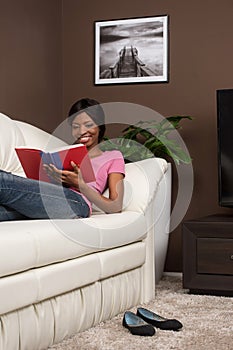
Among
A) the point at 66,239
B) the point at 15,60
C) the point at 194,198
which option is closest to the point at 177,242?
the point at 194,198

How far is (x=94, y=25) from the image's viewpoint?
4.67 metres

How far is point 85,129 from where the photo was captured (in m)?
3.33

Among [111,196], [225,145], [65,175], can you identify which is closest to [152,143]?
[225,145]

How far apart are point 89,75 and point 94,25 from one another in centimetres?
35

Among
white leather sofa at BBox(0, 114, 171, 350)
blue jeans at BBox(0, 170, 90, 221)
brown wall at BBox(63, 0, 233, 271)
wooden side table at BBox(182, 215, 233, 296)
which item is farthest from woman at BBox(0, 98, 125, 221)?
brown wall at BBox(63, 0, 233, 271)

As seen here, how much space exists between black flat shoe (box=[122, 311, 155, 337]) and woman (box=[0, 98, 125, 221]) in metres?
0.48

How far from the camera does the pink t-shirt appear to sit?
324 centimetres

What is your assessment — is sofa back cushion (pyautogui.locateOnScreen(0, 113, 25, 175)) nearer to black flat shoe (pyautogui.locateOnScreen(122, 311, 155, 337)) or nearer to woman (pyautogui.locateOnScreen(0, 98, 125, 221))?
woman (pyautogui.locateOnScreen(0, 98, 125, 221))

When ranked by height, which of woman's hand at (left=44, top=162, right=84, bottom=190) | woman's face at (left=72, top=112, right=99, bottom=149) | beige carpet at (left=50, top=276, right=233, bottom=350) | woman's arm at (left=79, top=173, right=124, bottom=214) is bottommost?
beige carpet at (left=50, top=276, right=233, bottom=350)

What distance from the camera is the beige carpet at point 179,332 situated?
7.98 feet

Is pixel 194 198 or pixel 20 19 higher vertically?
pixel 20 19

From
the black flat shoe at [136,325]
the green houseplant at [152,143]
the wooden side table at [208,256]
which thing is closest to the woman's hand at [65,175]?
the black flat shoe at [136,325]

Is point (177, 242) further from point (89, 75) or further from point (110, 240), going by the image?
point (110, 240)

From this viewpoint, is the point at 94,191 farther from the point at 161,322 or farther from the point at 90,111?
the point at 161,322
